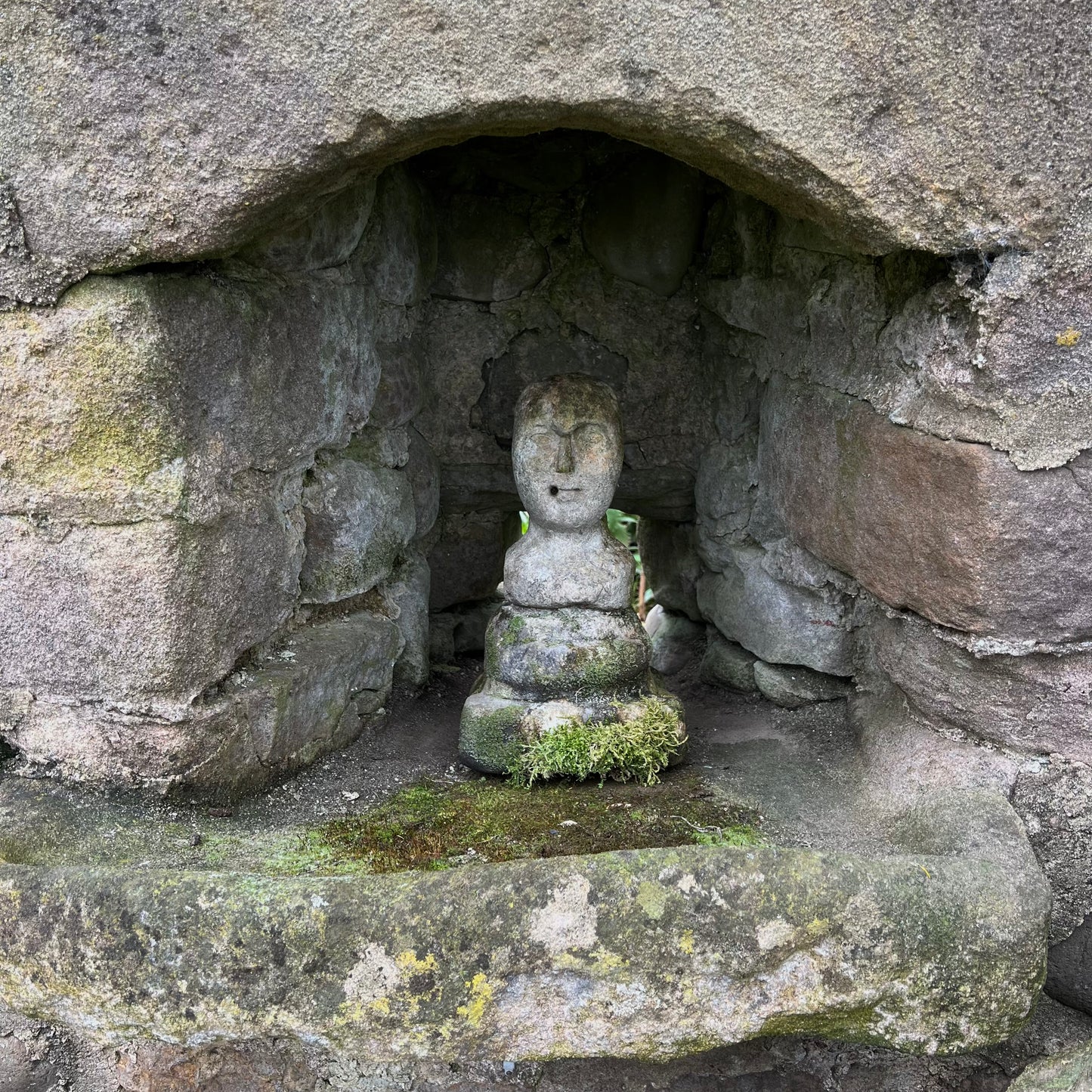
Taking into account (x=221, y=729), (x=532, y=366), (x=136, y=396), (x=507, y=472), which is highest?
(x=532, y=366)

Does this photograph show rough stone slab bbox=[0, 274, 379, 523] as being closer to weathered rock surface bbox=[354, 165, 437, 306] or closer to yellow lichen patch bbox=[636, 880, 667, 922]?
weathered rock surface bbox=[354, 165, 437, 306]

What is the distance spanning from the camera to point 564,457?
1932 mm

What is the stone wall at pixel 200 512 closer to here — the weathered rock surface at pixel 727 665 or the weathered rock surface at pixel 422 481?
the weathered rock surface at pixel 422 481

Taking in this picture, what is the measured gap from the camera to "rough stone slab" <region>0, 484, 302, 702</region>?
155cm

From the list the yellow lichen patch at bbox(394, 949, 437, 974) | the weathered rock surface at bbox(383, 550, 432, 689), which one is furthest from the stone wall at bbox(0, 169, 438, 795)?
the yellow lichen patch at bbox(394, 949, 437, 974)

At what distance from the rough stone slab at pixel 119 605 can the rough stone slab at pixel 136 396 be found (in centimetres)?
4

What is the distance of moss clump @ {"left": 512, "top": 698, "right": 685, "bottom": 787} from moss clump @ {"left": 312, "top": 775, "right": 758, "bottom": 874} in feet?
0.08

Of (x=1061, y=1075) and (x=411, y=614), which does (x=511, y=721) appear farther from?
(x=1061, y=1075)

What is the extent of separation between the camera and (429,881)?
4.32ft

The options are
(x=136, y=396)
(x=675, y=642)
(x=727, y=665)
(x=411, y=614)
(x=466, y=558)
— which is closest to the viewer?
(x=136, y=396)

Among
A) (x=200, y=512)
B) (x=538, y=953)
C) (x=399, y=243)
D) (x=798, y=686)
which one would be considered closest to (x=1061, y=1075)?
(x=538, y=953)

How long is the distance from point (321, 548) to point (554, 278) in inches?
30.3

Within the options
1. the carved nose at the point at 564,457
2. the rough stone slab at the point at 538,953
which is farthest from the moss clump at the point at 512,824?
the carved nose at the point at 564,457

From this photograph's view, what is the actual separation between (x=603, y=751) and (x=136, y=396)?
0.89m
